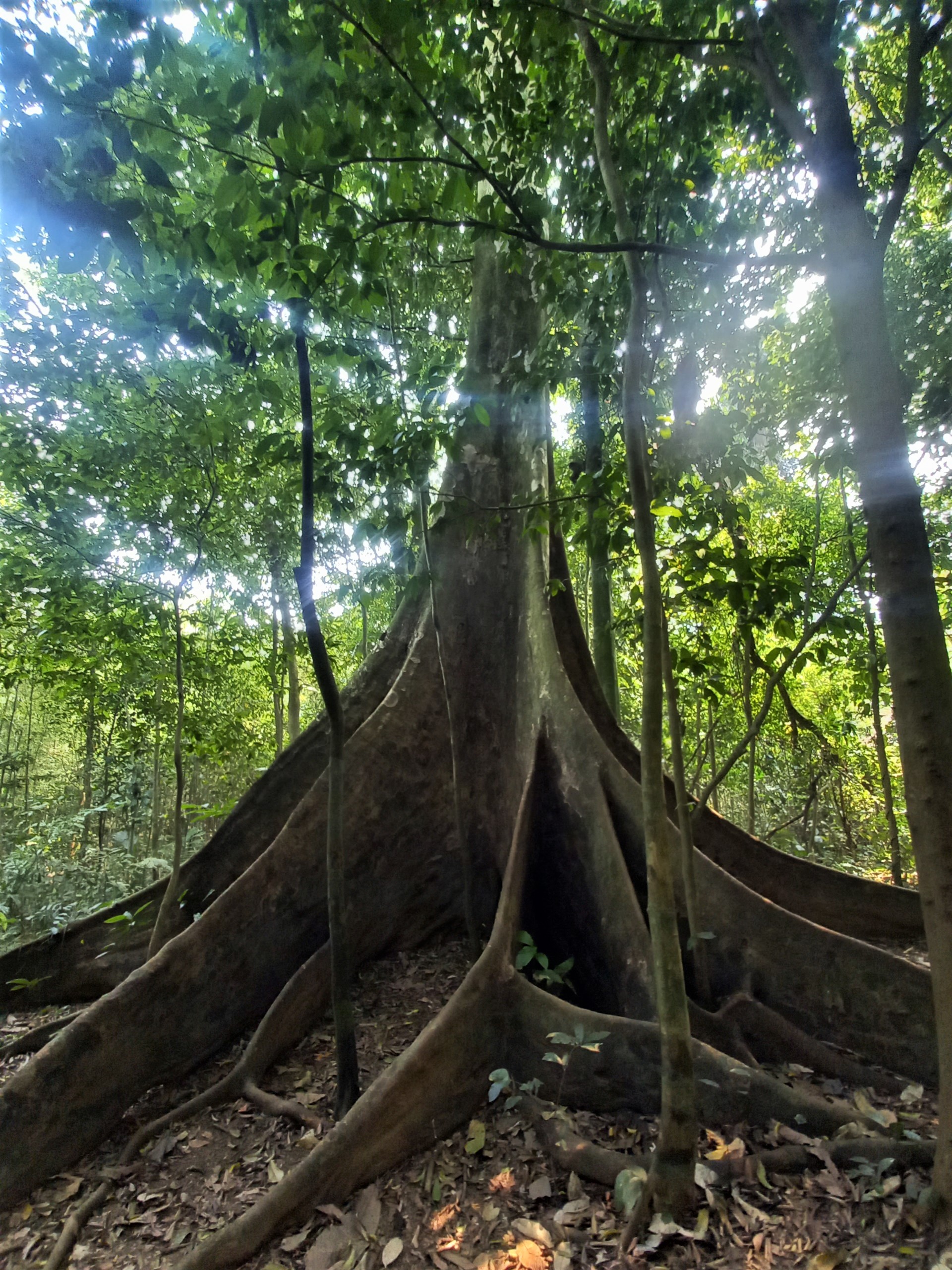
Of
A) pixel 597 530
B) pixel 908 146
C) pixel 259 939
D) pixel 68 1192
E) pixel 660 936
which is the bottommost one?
pixel 68 1192

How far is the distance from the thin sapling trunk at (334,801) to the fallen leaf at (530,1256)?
0.80 m

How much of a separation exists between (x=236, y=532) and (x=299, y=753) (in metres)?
2.49

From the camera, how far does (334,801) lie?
2590 millimetres

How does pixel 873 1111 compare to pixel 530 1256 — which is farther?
pixel 873 1111

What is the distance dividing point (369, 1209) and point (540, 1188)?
603mm

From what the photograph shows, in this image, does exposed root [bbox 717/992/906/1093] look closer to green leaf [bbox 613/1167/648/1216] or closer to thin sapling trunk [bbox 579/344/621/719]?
green leaf [bbox 613/1167/648/1216]

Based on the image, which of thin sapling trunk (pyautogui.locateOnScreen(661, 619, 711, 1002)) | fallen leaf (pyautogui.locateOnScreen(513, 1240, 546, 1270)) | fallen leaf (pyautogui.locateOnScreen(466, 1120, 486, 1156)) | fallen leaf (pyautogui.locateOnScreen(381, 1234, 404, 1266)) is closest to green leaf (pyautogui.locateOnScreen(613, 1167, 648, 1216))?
fallen leaf (pyautogui.locateOnScreen(513, 1240, 546, 1270))

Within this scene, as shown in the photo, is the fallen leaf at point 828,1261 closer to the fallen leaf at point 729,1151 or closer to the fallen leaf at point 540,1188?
the fallen leaf at point 729,1151

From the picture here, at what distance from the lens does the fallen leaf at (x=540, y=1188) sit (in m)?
2.23

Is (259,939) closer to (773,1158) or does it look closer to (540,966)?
(540,966)

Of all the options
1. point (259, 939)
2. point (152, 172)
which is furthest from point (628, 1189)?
point (152, 172)

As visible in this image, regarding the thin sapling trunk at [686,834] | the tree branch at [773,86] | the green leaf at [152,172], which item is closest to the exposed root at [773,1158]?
the thin sapling trunk at [686,834]

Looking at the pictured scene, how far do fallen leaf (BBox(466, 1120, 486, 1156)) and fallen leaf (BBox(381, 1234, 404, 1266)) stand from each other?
420mm

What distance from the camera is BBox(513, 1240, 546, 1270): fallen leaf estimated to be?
1.96 metres
